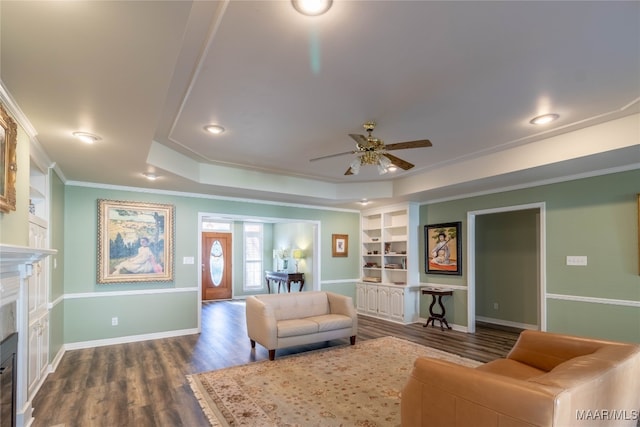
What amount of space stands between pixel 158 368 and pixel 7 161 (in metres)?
2.87

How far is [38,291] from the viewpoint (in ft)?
11.6

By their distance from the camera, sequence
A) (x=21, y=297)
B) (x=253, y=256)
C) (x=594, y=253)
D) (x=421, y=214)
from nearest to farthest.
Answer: (x=21, y=297)
(x=594, y=253)
(x=421, y=214)
(x=253, y=256)

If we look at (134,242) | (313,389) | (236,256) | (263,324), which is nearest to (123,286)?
(134,242)

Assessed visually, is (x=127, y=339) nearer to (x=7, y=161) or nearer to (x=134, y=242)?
(x=134, y=242)

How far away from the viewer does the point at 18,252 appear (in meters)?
2.19

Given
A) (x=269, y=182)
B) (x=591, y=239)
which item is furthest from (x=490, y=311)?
(x=269, y=182)

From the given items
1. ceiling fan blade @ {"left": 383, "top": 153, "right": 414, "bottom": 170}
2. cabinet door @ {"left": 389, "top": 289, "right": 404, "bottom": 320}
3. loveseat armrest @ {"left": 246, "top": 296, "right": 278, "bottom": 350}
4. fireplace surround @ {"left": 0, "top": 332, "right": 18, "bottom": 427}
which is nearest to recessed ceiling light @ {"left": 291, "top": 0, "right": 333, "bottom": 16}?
ceiling fan blade @ {"left": 383, "top": 153, "right": 414, "bottom": 170}

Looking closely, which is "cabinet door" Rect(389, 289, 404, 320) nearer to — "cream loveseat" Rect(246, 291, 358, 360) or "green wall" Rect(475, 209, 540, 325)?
"green wall" Rect(475, 209, 540, 325)

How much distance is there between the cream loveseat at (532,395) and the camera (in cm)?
160

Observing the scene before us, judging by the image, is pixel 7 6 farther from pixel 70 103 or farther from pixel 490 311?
pixel 490 311

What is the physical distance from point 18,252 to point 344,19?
2.49m

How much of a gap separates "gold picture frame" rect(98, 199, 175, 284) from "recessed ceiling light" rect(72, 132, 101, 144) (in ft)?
7.75

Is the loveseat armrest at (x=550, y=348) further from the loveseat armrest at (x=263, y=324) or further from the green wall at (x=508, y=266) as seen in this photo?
the green wall at (x=508, y=266)

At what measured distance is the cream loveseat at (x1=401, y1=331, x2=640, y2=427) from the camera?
1603 mm
